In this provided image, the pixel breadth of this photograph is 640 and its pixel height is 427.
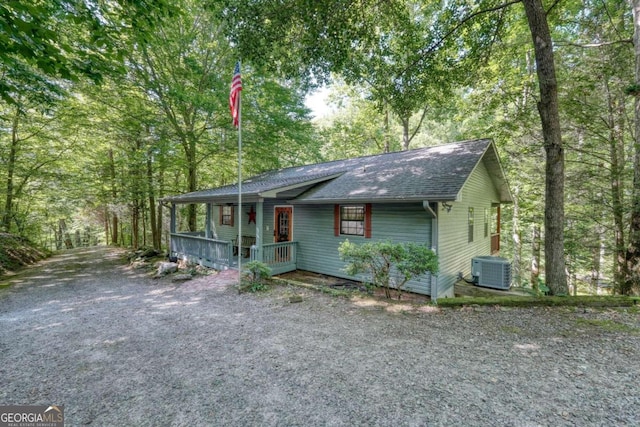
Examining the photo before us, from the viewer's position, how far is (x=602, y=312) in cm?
501

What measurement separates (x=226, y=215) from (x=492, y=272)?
35.8 ft

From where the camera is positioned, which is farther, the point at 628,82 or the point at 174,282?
the point at 174,282

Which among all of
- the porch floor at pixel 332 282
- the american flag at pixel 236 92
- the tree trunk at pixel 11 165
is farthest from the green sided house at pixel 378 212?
the tree trunk at pixel 11 165

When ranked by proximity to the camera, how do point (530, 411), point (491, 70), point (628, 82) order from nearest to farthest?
point (530, 411) < point (628, 82) < point (491, 70)

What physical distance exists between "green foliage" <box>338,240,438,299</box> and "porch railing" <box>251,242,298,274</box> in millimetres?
3064

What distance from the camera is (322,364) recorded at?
3.46 m

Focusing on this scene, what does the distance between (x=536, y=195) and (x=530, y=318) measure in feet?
28.2

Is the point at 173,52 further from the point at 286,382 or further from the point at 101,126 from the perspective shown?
the point at 286,382

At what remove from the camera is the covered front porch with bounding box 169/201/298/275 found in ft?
26.6

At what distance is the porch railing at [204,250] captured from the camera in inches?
358

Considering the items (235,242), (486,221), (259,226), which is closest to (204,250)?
(235,242)

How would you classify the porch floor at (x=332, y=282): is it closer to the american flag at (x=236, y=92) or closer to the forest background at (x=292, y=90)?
the forest background at (x=292, y=90)

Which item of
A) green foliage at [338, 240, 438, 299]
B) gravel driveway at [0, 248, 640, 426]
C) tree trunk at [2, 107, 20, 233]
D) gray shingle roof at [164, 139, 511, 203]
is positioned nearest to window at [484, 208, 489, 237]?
gray shingle roof at [164, 139, 511, 203]

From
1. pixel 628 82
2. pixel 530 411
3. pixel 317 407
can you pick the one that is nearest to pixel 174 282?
pixel 317 407
